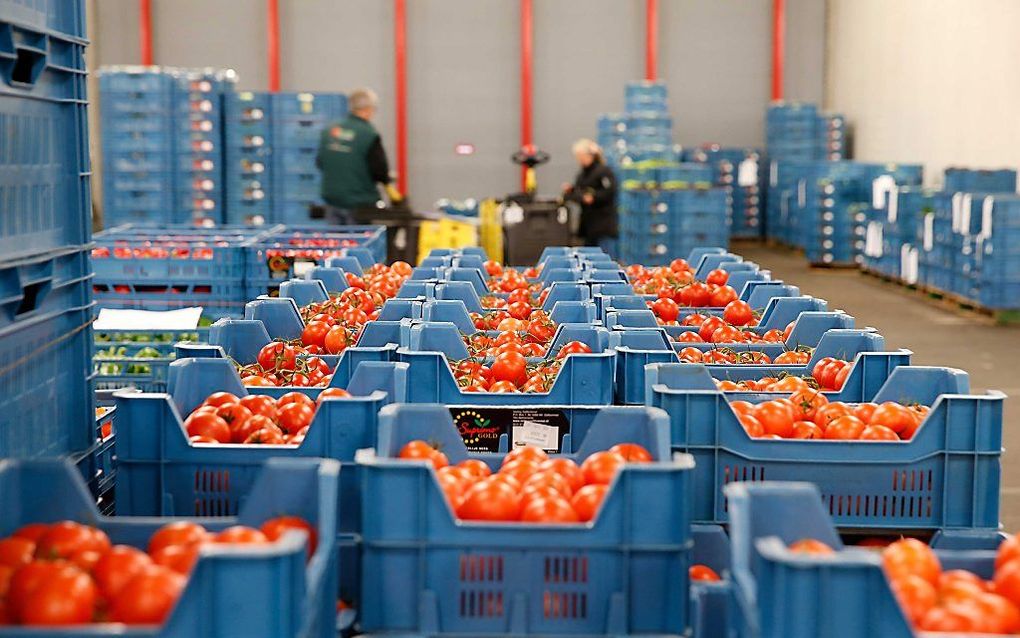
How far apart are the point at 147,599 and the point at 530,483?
3.14 ft

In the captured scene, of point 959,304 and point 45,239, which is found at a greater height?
point 45,239

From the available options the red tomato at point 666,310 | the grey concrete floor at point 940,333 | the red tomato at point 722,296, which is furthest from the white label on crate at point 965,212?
the red tomato at point 666,310

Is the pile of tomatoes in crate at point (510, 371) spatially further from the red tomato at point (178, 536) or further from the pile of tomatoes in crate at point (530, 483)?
the red tomato at point (178, 536)

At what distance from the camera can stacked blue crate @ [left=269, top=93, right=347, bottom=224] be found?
16.0 meters

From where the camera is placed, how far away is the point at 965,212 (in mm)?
13258

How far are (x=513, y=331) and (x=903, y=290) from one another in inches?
453

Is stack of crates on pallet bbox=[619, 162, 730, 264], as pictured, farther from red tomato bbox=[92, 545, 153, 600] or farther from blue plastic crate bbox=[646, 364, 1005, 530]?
red tomato bbox=[92, 545, 153, 600]

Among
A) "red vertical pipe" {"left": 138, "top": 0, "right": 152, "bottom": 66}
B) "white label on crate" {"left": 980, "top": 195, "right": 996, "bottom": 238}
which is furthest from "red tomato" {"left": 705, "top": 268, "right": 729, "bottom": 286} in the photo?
"red vertical pipe" {"left": 138, "top": 0, "right": 152, "bottom": 66}

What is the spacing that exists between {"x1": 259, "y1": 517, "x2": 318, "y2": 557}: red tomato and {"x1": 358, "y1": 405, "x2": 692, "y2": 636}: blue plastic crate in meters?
0.11

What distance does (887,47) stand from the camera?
19.8 metres

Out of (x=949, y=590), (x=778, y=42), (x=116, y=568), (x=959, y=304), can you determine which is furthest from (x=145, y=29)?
(x=949, y=590)

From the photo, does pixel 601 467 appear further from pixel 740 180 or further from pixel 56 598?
pixel 740 180

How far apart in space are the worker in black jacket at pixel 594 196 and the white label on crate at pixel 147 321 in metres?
8.72

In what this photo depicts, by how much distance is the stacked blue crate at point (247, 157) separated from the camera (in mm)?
16109
